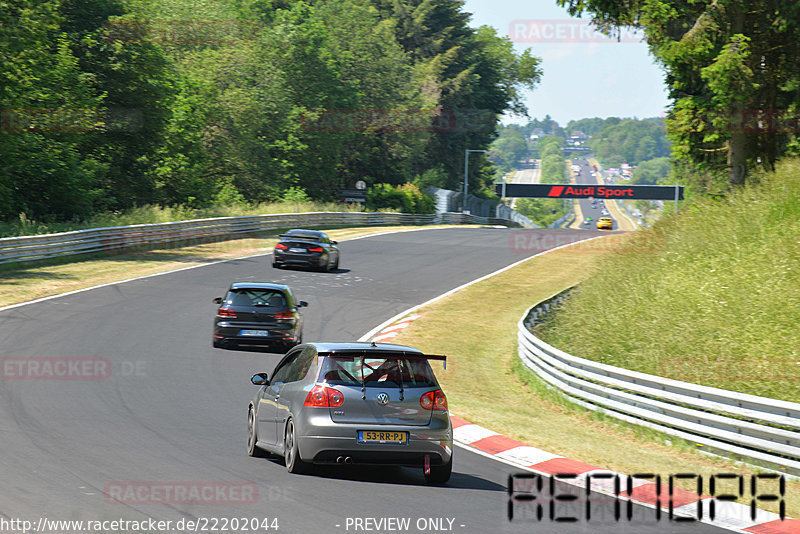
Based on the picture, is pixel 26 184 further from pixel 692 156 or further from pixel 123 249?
pixel 692 156

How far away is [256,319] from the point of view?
2059 cm

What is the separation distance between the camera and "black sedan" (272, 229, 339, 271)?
3500cm

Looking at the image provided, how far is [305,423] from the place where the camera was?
32.2 ft

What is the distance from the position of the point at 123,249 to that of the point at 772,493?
98.9 ft

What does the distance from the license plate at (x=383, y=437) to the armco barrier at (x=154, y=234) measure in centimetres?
2350

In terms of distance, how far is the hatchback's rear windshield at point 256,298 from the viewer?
20812mm

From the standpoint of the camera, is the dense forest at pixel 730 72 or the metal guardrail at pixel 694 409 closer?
the metal guardrail at pixel 694 409

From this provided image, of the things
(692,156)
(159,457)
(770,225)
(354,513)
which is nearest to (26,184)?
(692,156)
